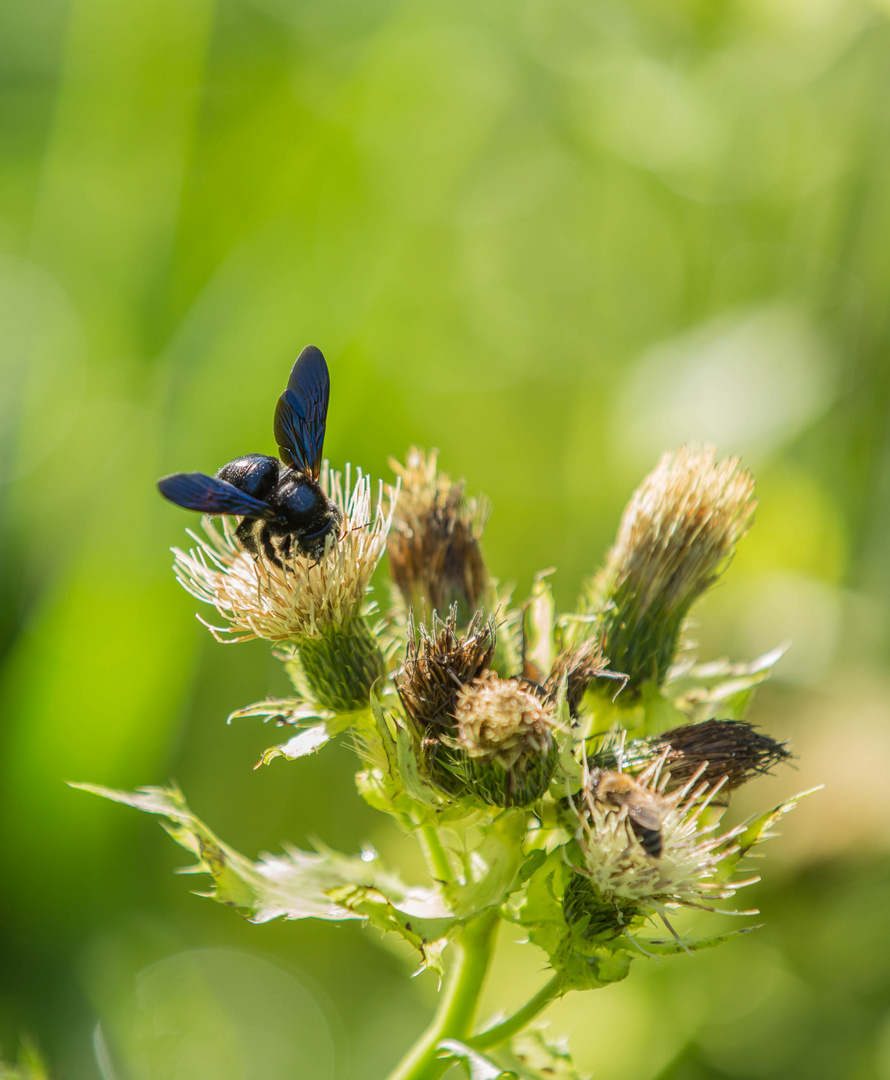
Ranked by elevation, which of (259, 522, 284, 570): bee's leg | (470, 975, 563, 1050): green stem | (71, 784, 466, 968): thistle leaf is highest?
(259, 522, 284, 570): bee's leg

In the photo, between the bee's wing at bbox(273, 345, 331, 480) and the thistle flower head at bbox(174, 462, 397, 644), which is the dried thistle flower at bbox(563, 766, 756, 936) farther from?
the bee's wing at bbox(273, 345, 331, 480)

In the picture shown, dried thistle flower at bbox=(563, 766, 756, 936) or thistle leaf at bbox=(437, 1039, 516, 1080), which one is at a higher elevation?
dried thistle flower at bbox=(563, 766, 756, 936)

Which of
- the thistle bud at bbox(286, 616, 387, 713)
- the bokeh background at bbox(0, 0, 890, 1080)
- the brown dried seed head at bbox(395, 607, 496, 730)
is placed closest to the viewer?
the brown dried seed head at bbox(395, 607, 496, 730)

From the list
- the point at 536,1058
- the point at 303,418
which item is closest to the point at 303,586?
the point at 303,418

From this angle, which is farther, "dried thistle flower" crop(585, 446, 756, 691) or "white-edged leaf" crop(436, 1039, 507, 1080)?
"dried thistle flower" crop(585, 446, 756, 691)

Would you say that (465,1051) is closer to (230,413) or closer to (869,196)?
(230,413)

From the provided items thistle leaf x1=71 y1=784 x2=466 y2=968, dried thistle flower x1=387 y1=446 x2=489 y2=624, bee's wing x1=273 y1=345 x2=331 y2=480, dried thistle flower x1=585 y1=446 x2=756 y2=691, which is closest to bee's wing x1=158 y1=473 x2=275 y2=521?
bee's wing x1=273 y1=345 x2=331 y2=480

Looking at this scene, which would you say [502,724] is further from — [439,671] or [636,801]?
[636,801]

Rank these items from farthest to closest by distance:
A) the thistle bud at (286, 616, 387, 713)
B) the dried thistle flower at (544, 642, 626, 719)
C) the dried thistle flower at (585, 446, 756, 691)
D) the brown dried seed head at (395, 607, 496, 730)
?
the dried thistle flower at (585, 446, 756, 691)
the thistle bud at (286, 616, 387, 713)
the dried thistle flower at (544, 642, 626, 719)
the brown dried seed head at (395, 607, 496, 730)

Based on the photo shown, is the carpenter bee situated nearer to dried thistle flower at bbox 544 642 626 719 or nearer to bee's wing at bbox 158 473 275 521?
dried thistle flower at bbox 544 642 626 719
